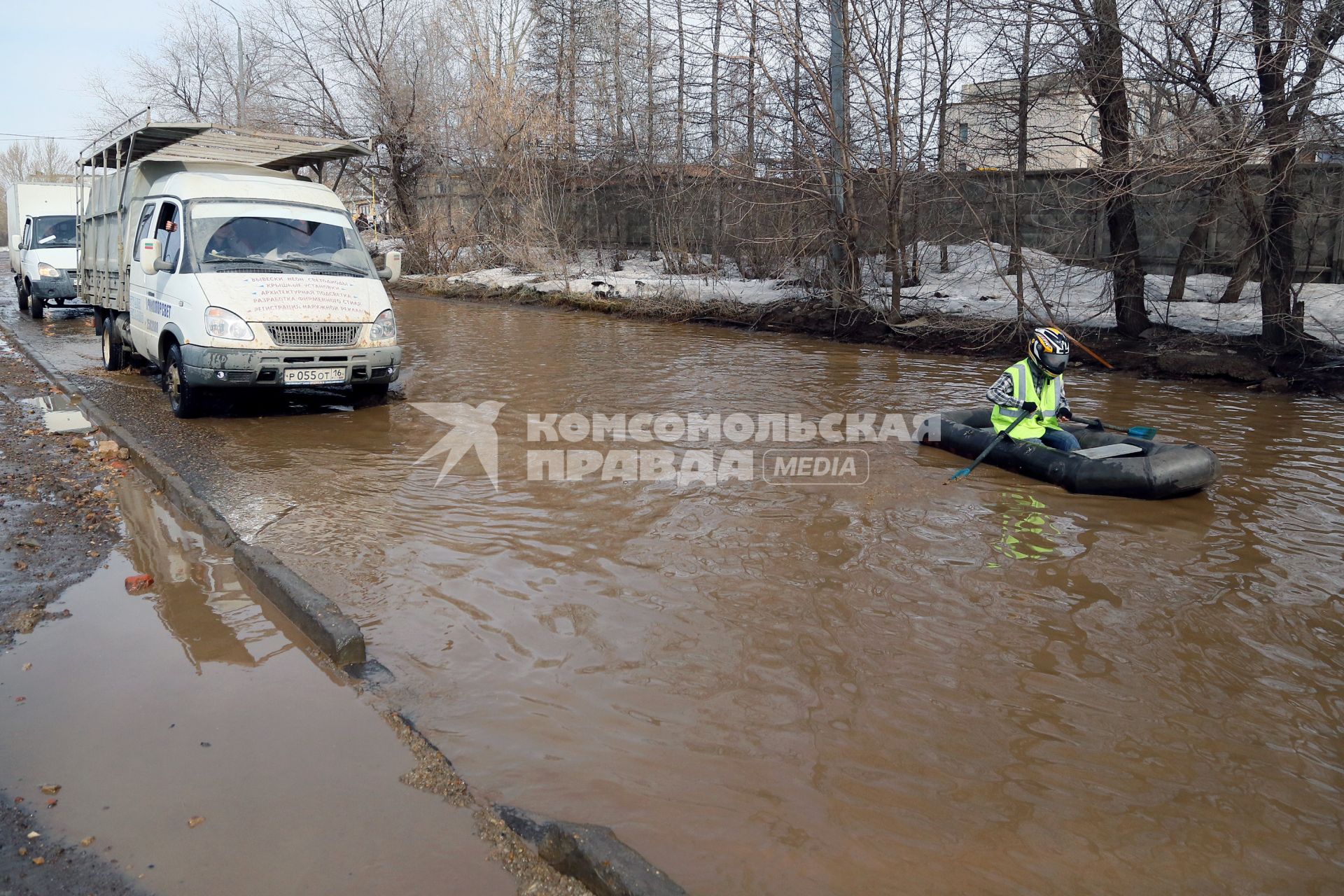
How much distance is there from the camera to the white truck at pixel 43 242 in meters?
18.2

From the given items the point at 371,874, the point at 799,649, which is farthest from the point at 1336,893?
the point at 371,874

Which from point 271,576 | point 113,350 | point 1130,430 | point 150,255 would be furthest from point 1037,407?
point 113,350

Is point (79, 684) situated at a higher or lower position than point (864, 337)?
lower

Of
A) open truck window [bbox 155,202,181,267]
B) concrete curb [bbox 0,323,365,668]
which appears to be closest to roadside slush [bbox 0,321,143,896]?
concrete curb [bbox 0,323,365,668]

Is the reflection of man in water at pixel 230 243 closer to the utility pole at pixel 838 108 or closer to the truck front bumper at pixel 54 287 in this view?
the utility pole at pixel 838 108

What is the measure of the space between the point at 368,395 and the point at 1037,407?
727cm

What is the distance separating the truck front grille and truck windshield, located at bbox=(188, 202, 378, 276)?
0.77 meters

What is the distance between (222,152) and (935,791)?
1123 centimetres

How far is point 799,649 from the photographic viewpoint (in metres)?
4.95

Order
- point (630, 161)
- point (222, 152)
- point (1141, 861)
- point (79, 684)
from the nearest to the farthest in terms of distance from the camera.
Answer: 1. point (1141, 861)
2. point (79, 684)
3. point (222, 152)
4. point (630, 161)

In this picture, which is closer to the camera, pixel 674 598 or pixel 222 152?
pixel 674 598

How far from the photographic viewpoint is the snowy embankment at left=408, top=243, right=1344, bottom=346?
1484 centimetres

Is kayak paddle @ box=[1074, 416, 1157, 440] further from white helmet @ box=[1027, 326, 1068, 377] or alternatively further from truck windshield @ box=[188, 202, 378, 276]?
truck windshield @ box=[188, 202, 378, 276]

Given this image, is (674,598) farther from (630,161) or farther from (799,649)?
(630,161)
